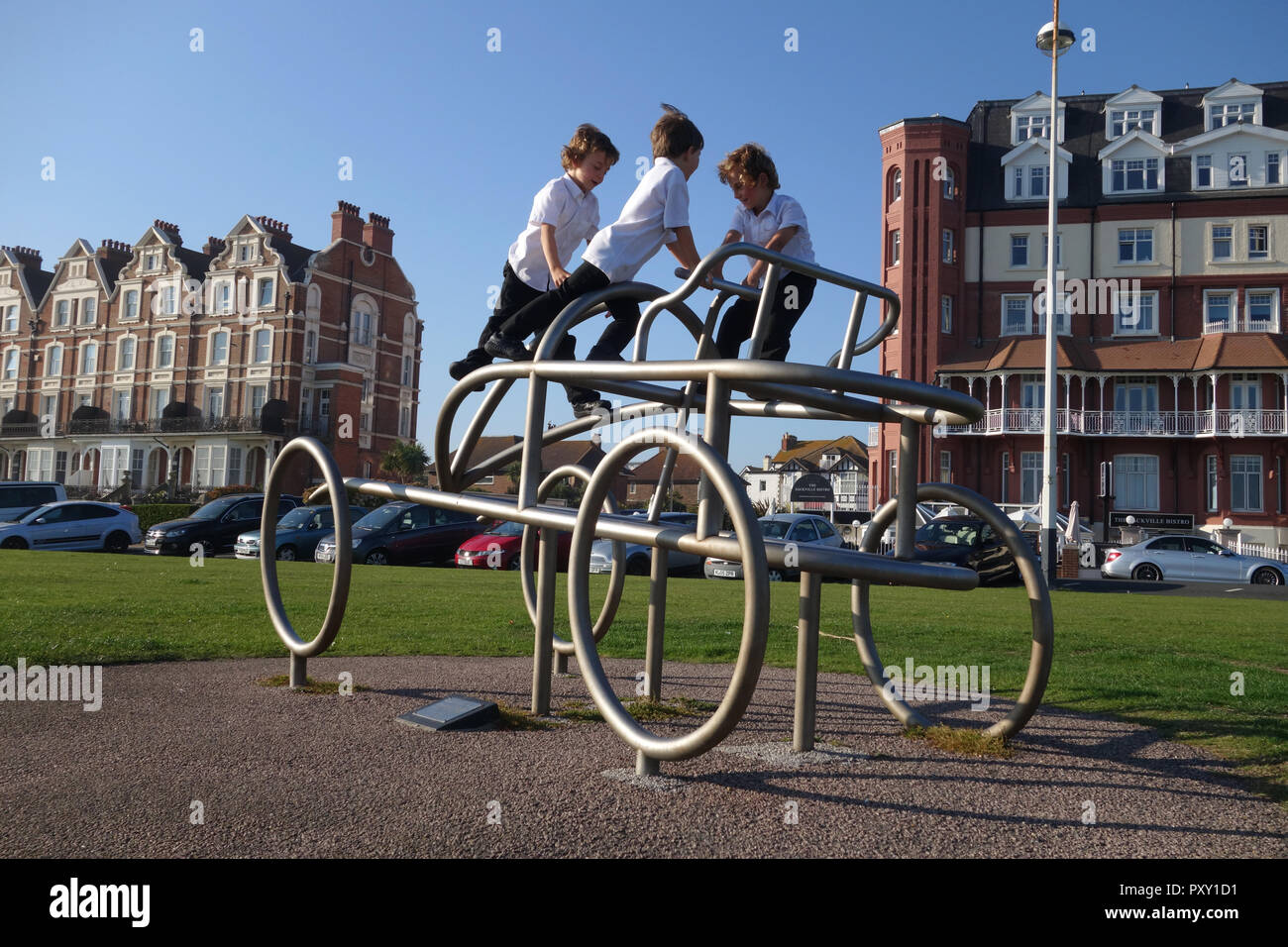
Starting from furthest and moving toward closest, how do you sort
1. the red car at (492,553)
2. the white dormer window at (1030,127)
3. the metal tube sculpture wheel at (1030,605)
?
the white dormer window at (1030,127)
the red car at (492,553)
the metal tube sculpture wheel at (1030,605)

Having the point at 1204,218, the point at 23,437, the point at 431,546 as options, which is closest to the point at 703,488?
the point at 431,546

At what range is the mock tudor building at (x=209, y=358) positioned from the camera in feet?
171

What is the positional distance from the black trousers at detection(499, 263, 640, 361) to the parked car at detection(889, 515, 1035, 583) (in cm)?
1470

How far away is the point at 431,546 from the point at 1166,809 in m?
18.9

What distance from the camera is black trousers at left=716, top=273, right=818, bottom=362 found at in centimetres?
433

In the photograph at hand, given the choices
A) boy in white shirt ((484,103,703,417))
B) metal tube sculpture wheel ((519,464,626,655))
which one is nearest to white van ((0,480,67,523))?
metal tube sculpture wheel ((519,464,626,655))

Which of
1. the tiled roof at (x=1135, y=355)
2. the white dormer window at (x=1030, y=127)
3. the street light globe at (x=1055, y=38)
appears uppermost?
the white dormer window at (x=1030, y=127)

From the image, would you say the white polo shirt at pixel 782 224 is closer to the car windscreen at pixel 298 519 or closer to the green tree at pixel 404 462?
the car windscreen at pixel 298 519

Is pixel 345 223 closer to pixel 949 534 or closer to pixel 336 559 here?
pixel 949 534

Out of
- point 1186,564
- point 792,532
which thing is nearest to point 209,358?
point 792,532

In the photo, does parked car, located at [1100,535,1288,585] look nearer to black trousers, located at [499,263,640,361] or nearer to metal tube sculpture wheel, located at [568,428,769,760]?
black trousers, located at [499,263,640,361]

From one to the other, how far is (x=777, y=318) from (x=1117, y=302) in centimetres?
4166

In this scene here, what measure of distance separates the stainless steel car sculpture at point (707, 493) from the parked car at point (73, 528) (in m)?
22.5

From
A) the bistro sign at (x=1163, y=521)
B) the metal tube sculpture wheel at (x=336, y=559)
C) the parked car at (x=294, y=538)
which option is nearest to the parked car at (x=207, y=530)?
the parked car at (x=294, y=538)
